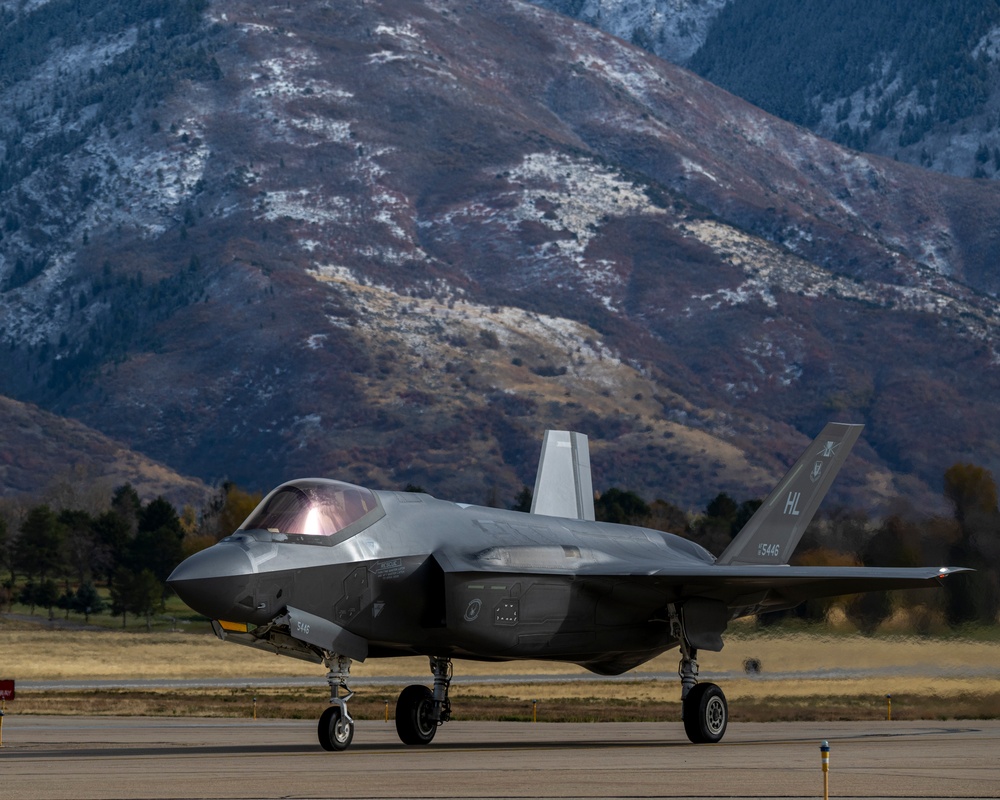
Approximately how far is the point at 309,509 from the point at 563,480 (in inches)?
421

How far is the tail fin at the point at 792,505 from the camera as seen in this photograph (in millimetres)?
30406

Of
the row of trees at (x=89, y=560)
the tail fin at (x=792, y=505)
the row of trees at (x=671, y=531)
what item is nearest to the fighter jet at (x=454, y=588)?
the tail fin at (x=792, y=505)

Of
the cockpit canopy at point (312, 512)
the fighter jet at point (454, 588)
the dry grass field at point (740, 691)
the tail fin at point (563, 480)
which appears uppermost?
the tail fin at point (563, 480)

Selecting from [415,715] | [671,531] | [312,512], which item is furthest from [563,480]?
[671,531]

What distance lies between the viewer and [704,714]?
26.7 m

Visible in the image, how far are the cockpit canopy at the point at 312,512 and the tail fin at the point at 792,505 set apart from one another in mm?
8910

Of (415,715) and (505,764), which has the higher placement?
(415,715)

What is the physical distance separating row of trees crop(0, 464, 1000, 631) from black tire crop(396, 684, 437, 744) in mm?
12330

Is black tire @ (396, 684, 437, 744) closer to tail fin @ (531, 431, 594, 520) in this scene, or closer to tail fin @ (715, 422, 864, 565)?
tail fin @ (715, 422, 864, 565)

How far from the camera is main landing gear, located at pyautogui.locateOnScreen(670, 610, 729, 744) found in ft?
87.7

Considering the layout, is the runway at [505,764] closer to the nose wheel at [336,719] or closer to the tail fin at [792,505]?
the nose wheel at [336,719]

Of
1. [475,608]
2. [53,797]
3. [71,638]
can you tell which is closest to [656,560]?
[475,608]

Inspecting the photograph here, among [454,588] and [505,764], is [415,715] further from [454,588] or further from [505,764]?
[505,764]

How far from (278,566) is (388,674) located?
44879 mm
